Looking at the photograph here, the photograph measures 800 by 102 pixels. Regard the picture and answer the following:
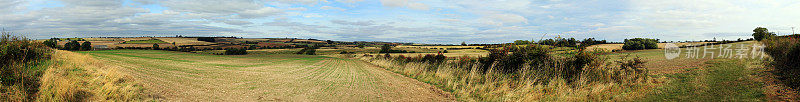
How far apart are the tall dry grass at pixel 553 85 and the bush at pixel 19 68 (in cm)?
955

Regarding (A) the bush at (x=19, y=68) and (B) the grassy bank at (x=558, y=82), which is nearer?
(A) the bush at (x=19, y=68)

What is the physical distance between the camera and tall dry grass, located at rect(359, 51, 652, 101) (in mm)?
8617

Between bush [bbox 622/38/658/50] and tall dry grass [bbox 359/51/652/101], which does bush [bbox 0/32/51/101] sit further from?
bush [bbox 622/38/658/50]


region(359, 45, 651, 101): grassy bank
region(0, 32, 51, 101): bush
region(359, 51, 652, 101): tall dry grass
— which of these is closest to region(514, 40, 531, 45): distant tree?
region(359, 45, 651, 101): grassy bank

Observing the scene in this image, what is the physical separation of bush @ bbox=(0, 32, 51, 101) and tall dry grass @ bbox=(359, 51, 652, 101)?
31.3 ft

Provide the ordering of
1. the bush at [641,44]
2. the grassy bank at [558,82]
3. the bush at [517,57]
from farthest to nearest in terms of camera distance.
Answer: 1. the bush at [641,44]
2. the bush at [517,57]
3. the grassy bank at [558,82]

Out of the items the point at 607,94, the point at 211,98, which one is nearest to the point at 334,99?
the point at 211,98

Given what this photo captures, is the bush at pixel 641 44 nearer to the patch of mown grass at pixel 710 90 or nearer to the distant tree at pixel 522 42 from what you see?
the patch of mown grass at pixel 710 90

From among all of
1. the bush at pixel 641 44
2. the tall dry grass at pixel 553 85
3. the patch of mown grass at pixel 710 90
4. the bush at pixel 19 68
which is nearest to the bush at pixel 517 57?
the tall dry grass at pixel 553 85

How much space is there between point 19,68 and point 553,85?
14.1 metres

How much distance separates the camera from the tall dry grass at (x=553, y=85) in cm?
862

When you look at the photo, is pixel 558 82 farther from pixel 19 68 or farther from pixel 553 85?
pixel 19 68

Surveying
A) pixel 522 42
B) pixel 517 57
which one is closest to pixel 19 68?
pixel 517 57

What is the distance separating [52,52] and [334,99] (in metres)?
13.0
